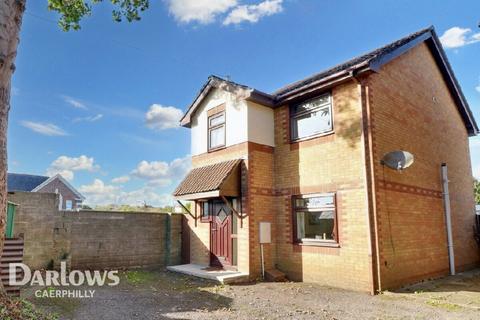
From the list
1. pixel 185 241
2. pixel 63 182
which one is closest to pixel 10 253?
pixel 185 241

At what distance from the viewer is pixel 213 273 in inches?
414

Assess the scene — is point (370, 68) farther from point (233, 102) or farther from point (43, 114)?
point (43, 114)

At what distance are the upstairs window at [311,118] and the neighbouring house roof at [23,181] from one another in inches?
1137

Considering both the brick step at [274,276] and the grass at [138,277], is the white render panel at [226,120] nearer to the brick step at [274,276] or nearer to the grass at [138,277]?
the brick step at [274,276]

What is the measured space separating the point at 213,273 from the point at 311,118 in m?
5.66

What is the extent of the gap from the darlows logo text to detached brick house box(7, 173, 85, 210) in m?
20.4

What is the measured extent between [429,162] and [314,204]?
15.3 feet

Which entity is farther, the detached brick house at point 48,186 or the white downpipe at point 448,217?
the detached brick house at point 48,186

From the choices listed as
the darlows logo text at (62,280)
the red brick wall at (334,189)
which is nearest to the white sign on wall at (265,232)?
the red brick wall at (334,189)

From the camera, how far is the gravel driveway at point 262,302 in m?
6.55

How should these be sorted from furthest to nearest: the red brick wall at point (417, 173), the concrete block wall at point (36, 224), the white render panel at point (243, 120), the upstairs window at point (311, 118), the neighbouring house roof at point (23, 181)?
the neighbouring house roof at point (23, 181), the white render panel at point (243, 120), the concrete block wall at point (36, 224), the upstairs window at point (311, 118), the red brick wall at point (417, 173)

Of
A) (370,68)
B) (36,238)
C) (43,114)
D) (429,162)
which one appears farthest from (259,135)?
(43,114)

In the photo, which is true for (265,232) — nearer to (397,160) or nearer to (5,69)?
(397,160)

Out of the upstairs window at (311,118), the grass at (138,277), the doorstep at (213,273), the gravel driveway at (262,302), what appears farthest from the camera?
the upstairs window at (311,118)
